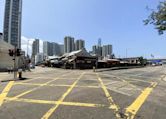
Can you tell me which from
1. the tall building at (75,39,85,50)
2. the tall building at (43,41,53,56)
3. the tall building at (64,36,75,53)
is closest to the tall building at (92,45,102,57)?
the tall building at (75,39,85,50)

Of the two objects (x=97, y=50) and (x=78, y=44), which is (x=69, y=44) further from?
(x=97, y=50)

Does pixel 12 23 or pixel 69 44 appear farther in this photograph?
pixel 69 44

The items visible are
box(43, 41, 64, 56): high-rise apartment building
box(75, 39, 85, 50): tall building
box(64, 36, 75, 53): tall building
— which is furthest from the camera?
box(43, 41, 64, 56): high-rise apartment building

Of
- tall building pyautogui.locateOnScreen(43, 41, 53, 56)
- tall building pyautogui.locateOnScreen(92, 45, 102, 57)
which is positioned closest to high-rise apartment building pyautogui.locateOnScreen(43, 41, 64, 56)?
tall building pyautogui.locateOnScreen(43, 41, 53, 56)

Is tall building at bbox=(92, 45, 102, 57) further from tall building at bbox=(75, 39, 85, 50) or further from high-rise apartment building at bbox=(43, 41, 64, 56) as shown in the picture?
high-rise apartment building at bbox=(43, 41, 64, 56)

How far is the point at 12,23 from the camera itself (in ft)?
270

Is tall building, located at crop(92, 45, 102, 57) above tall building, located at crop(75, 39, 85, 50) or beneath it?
beneath

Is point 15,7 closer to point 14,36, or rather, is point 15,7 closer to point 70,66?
point 14,36

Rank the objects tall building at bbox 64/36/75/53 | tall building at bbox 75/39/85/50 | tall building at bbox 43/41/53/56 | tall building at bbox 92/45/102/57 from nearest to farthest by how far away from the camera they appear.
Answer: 1. tall building at bbox 64/36/75/53
2. tall building at bbox 75/39/85/50
3. tall building at bbox 92/45/102/57
4. tall building at bbox 43/41/53/56

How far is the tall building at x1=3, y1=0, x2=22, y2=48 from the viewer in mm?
82062

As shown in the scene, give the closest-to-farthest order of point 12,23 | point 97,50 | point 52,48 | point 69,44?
point 12,23, point 69,44, point 97,50, point 52,48

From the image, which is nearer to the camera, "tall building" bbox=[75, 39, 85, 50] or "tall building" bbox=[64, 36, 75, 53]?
"tall building" bbox=[64, 36, 75, 53]

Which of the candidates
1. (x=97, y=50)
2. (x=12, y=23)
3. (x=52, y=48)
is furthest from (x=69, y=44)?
(x=12, y=23)

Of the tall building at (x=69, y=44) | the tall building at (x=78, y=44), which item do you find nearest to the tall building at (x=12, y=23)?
the tall building at (x=69, y=44)
